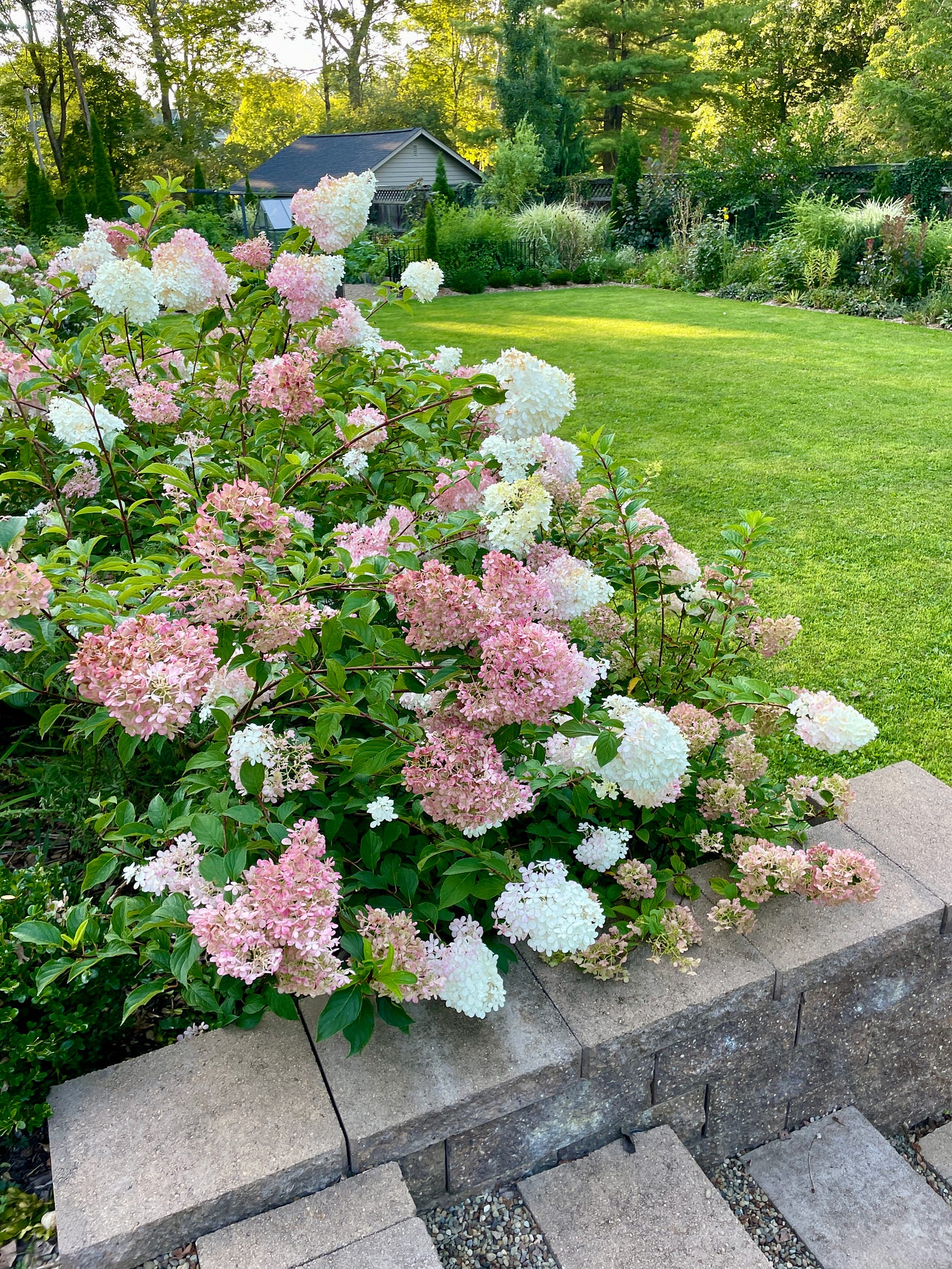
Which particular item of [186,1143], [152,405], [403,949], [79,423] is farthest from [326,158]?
[186,1143]

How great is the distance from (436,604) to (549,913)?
21.6 inches

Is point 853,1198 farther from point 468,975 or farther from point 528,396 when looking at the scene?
point 528,396

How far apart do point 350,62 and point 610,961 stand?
3768 centimetres

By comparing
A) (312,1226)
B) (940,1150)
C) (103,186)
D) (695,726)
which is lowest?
(940,1150)

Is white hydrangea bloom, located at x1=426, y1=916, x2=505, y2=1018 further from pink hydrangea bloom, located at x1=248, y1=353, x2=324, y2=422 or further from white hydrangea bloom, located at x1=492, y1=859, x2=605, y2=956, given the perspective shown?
pink hydrangea bloom, located at x1=248, y1=353, x2=324, y2=422

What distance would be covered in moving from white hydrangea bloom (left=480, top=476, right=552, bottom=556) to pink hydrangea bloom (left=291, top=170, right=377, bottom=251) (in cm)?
97

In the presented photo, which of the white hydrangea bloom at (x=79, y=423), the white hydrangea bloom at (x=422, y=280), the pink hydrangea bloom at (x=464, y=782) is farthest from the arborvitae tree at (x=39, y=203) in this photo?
the pink hydrangea bloom at (x=464, y=782)

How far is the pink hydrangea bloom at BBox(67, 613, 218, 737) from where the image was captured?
3.52ft

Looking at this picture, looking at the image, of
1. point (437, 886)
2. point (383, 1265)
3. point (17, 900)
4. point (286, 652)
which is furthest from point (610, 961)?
point (17, 900)

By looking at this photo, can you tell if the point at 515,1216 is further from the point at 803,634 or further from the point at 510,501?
the point at 803,634

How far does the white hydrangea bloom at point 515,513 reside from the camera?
1391 mm

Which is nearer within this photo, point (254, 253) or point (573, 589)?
point (573, 589)

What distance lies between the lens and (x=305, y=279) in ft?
6.30

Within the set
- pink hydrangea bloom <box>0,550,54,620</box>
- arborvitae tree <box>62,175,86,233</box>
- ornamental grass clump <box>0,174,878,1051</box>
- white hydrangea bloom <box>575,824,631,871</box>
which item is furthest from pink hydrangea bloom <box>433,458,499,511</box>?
arborvitae tree <box>62,175,86,233</box>
